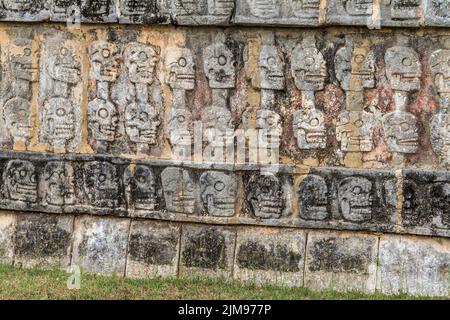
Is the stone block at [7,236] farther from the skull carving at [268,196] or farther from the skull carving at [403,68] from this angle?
the skull carving at [403,68]

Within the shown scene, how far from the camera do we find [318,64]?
1215 centimetres

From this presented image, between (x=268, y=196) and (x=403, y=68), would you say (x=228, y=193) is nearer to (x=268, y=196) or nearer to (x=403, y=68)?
(x=268, y=196)

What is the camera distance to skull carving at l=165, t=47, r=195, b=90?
1248 centimetres

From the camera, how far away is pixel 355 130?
12.1 meters

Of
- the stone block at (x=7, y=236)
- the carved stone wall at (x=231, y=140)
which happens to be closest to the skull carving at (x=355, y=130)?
the carved stone wall at (x=231, y=140)

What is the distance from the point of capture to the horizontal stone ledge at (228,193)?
1195cm

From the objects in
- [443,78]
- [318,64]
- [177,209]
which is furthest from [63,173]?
[443,78]

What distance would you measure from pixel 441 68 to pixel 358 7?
86 centimetres

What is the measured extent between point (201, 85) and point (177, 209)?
111 cm

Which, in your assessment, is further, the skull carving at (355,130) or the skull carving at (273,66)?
the skull carving at (273,66)

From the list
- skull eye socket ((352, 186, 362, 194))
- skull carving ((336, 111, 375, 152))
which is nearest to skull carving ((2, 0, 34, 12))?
skull carving ((336, 111, 375, 152))

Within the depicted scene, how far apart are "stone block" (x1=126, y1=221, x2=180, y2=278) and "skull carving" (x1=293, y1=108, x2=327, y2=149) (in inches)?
54.3

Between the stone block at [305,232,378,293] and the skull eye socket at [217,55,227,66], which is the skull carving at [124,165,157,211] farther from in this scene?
the stone block at [305,232,378,293]
